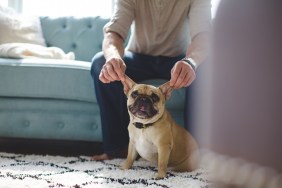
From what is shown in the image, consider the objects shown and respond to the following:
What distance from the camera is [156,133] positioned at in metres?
1.14

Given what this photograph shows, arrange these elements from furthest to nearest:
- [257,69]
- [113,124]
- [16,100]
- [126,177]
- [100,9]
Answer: [100,9] < [16,100] < [113,124] < [126,177] < [257,69]

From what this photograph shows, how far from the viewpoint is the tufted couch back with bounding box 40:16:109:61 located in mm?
1988

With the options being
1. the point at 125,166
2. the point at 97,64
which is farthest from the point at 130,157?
the point at 97,64

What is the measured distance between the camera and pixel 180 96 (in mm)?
1400

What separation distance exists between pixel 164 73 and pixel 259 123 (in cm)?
101

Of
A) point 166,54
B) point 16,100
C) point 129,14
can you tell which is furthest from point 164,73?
point 16,100

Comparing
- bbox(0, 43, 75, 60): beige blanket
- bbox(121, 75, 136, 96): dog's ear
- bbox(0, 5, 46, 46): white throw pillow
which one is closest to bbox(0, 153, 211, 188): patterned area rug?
bbox(121, 75, 136, 96): dog's ear

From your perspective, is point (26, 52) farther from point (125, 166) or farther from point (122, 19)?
point (125, 166)

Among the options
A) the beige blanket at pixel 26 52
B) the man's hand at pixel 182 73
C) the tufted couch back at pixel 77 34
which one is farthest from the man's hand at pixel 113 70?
the tufted couch back at pixel 77 34

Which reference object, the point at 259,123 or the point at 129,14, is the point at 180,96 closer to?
the point at 129,14

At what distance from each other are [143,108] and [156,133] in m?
0.10

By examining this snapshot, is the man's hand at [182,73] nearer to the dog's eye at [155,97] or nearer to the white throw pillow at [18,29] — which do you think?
the dog's eye at [155,97]

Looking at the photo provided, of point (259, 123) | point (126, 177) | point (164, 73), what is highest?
point (259, 123)

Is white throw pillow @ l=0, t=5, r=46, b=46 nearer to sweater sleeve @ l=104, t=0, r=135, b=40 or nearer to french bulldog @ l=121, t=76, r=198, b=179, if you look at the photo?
sweater sleeve @ l=104, t=0, r=135, b=40
